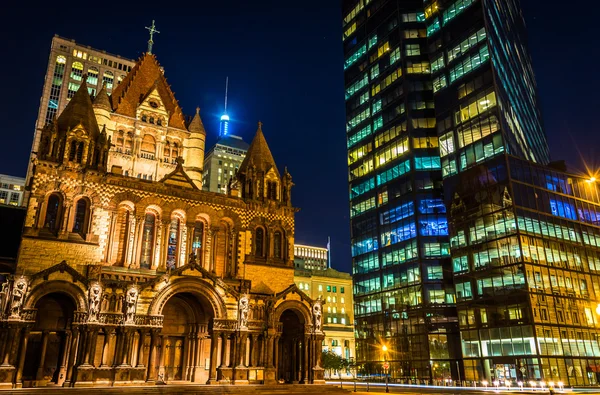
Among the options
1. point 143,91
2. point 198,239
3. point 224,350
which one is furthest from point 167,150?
point 224,350

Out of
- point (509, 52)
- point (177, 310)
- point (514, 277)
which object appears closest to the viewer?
point (177, 310)

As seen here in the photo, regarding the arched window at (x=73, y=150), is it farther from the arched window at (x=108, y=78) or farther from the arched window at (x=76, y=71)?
the arched window at (x=76, y=71)

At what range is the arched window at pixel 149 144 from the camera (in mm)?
58312

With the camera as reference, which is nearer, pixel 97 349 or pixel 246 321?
pixel 97 349

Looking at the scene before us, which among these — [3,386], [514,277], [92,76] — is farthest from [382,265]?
[92,76]

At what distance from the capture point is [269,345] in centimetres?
3772

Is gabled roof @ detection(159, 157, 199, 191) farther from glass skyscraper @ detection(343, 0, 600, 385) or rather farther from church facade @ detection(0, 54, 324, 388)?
glass skyscraper @ detection(343, 0, 600, 385)

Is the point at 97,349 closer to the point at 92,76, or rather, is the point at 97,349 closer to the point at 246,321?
the point at 246,321

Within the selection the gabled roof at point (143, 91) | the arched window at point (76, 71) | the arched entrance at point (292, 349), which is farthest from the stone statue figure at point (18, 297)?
the arched window at point (76, 71)

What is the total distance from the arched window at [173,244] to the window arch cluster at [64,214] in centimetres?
661

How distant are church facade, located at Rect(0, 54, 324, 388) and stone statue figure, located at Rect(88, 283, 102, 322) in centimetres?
7

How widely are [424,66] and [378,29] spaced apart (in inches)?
538

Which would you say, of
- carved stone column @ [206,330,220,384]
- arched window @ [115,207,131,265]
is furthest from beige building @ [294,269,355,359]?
arched window @ [115,207,131,265]

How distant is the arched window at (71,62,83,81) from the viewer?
11862 cm
